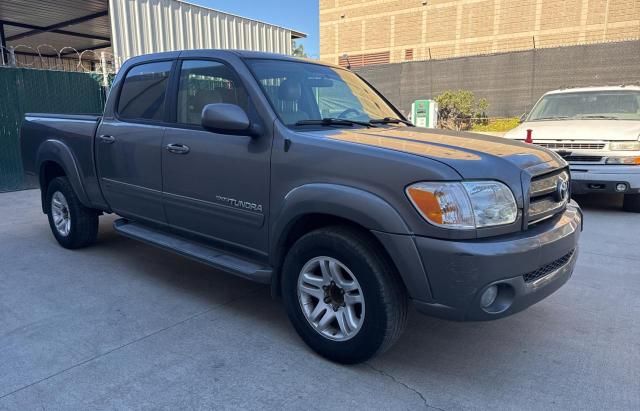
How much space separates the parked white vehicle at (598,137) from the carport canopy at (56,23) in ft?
36.5

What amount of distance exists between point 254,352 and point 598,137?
19.3 feet

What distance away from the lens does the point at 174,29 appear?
546 inches

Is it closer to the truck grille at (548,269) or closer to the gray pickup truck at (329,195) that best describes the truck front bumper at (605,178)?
the gray pickup truck at (329,195)

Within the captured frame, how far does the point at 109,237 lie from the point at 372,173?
4.22 metres

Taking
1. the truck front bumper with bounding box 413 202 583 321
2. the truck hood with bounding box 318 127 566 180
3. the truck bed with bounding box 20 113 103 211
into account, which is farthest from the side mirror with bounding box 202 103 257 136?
the truck bed with bounding box 20 113 103 211

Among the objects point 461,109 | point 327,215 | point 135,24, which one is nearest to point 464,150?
point 327,215

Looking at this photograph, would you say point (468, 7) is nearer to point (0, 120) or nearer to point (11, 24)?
point (11, 24)

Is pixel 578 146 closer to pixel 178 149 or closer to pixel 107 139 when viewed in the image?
pixel 178 149

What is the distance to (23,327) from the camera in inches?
131

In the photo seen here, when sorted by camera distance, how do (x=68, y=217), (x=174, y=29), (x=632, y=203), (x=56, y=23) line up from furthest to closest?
(x=56, y=23) < (x=174, y=29) < (x=632, y=203) < (x=68, y=217)

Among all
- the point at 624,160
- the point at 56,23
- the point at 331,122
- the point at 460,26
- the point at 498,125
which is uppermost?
the point at 460,26

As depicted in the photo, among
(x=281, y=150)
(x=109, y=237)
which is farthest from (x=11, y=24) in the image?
(x=281, y=150)

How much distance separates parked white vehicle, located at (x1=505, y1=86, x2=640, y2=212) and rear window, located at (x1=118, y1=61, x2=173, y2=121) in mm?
5453

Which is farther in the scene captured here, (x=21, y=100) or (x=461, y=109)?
(x=461, y=109)
